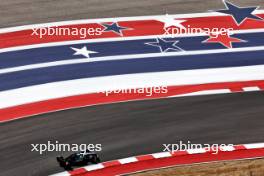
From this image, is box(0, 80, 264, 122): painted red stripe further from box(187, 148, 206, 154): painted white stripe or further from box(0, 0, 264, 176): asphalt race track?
box(187, 148, 206, 154): painted white stripe

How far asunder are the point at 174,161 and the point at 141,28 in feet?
41.7

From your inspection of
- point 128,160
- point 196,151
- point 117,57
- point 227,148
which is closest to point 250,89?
point 227,148

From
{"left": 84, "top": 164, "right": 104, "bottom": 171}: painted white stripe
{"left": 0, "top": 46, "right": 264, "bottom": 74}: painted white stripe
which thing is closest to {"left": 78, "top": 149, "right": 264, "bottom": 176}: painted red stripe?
{"left": 84, "top": 164, "right": 104, "bottom": 171}: painted white stripe

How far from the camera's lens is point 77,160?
21125 mm

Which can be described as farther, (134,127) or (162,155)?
(134,127)

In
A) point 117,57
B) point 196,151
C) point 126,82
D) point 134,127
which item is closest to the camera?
point 196,151

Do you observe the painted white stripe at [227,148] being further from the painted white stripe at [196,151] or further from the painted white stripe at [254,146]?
the painted white stripe at [196,151]

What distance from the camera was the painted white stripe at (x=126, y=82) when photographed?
85.8 feet

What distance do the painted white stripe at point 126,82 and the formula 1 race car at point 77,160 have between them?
5.30 meters

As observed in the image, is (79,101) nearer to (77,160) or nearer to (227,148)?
(77,160)

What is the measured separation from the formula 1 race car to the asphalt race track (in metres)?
0.41

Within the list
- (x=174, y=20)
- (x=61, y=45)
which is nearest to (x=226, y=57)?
(x=174, y=20)

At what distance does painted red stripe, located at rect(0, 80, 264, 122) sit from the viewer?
81.2 feet

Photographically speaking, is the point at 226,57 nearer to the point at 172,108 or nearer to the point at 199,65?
the point at 199,65
